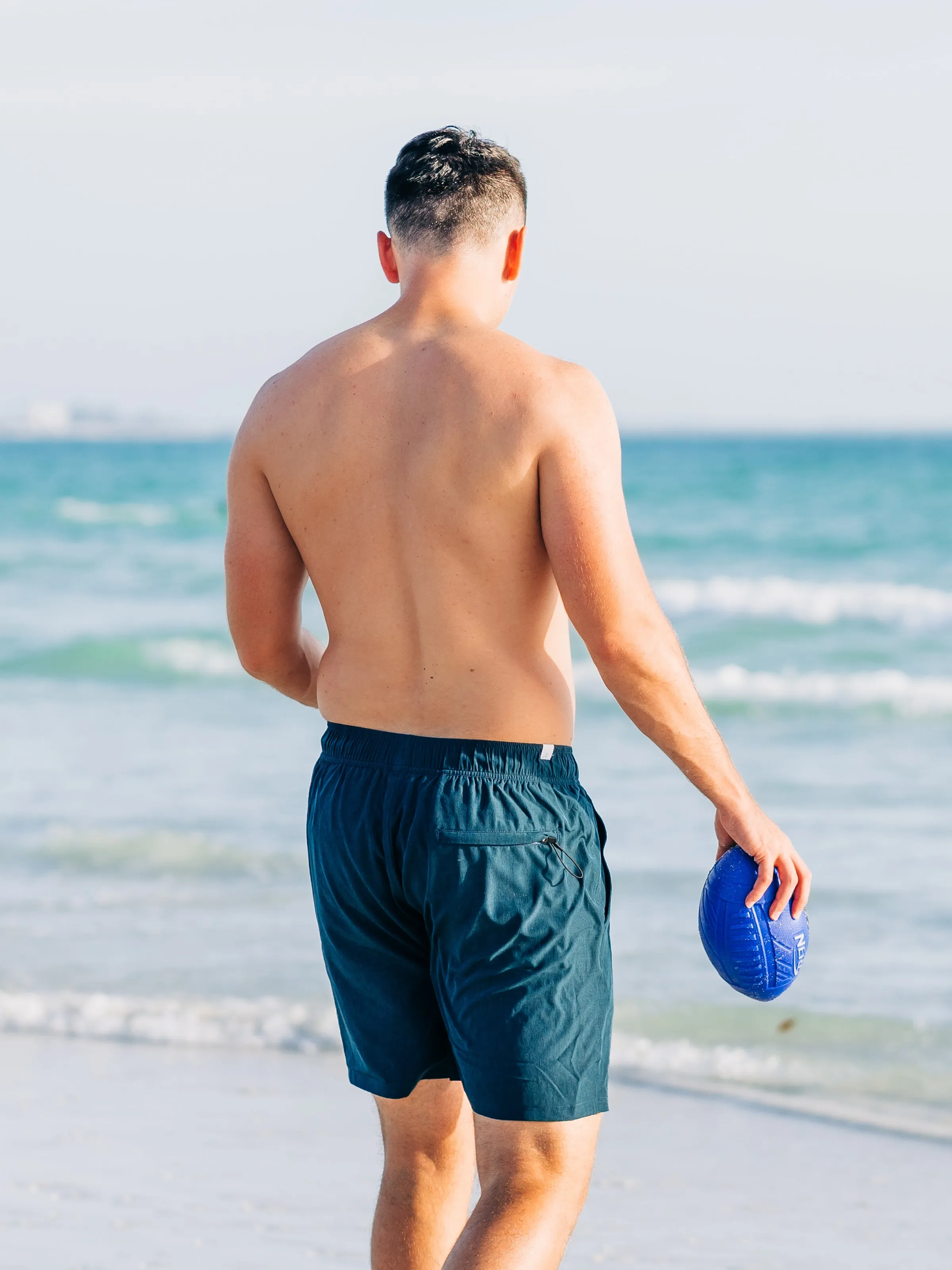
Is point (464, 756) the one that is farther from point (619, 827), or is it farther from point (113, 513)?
point (113, 513)

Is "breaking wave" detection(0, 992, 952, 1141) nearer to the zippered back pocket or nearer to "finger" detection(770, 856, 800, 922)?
"finger" detection(770, 856, 800, 922)

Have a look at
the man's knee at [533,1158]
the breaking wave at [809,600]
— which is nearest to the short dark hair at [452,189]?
the man's knee at [533,1158]

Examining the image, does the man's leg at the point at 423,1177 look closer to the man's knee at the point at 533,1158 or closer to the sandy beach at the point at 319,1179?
the man's knee at the point at 533,1158

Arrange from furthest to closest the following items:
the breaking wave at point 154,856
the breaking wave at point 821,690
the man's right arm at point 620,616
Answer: the breaking wave at point 821,690, the breaking wave at point 154,856, the man's right arm at point 620,616

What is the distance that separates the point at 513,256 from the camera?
7.50 ft

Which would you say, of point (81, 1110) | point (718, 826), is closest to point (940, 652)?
point (81, 1110)

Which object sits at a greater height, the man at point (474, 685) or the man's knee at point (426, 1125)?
the man at point (474, 685)

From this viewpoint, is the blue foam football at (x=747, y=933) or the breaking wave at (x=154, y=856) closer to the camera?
the blue foam football at (x=747, y=933)

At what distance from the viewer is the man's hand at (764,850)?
214cm

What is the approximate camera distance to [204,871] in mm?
6410

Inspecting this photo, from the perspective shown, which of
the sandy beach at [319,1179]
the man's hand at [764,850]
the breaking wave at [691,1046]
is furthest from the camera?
the breaking wave at [691,1046]

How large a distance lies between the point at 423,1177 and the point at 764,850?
2.41 ft

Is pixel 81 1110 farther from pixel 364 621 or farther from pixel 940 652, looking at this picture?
pixel 940 652

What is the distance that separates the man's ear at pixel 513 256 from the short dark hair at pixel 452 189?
4 centimetres
